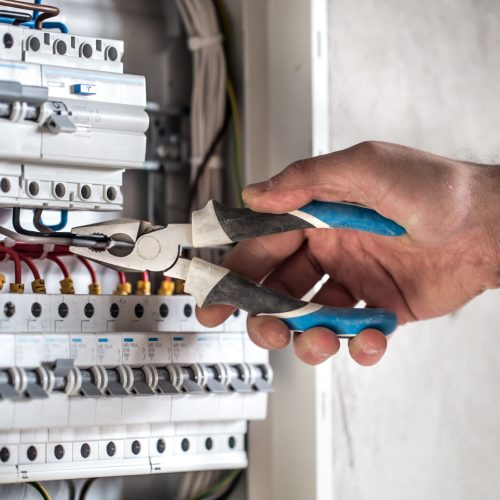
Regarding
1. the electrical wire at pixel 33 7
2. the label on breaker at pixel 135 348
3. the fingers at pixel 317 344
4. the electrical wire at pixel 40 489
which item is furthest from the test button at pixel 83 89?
the electrical wire at pixel 40 489

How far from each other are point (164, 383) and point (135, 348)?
0.06m

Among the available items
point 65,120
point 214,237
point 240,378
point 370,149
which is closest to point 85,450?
point 240,378

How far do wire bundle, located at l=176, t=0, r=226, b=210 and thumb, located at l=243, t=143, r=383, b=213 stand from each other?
1.29ft

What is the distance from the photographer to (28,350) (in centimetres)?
113

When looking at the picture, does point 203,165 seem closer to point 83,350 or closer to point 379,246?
point 379,246

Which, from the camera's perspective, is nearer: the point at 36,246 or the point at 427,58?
the point at 36,246

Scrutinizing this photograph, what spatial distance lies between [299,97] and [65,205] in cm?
50

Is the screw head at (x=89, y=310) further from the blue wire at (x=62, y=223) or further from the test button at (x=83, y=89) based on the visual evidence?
the test button at (x=83, y=89)

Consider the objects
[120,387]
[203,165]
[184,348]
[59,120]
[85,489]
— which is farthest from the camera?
[203,165]

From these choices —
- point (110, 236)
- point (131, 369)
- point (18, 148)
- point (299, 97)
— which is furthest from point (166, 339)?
point (299, 97)

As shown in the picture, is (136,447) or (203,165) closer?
(136,447)

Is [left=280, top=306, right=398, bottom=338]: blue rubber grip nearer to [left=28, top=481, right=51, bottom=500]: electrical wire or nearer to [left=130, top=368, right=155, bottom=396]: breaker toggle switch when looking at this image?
[left=130, top=368, right=155, bottom=396]: breaker toggle switch

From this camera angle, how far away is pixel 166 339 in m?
1.27

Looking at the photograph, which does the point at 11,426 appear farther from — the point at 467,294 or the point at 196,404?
the point at 467,294
